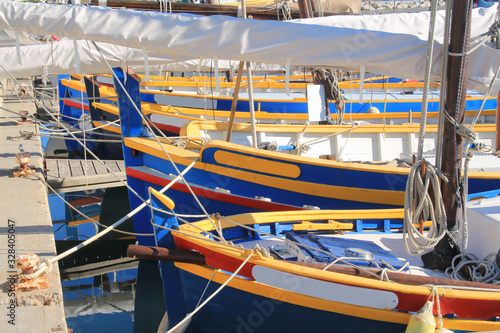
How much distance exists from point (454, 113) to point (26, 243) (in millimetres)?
4105

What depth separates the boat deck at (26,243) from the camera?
12.7 ft

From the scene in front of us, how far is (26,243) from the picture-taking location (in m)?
5.32

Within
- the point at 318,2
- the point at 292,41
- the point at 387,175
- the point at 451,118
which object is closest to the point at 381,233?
the point at 387,175

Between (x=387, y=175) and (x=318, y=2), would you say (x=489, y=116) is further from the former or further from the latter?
(x=387, y=175)

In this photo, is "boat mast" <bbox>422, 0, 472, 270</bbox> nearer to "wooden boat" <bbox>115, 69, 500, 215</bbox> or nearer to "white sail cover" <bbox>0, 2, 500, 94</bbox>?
"white sail cover" <bbox>0, 2, 500, 94</bbox>

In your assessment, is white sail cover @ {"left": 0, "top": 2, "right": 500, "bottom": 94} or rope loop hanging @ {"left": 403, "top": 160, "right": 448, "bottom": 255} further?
white sail cover @ {"left": 0, "top": 2, "right": 500, "bottom": 94}

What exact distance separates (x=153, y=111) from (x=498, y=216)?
7.86 m

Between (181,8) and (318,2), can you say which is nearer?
(318,2)

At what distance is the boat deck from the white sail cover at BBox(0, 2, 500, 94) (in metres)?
2.02

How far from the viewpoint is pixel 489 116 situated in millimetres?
11125

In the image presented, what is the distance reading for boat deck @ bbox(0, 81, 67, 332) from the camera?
3.86 metres

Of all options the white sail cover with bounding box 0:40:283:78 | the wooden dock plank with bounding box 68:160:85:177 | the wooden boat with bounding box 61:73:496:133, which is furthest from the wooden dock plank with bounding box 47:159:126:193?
the white sail cover with bounding box 0:40:283:78

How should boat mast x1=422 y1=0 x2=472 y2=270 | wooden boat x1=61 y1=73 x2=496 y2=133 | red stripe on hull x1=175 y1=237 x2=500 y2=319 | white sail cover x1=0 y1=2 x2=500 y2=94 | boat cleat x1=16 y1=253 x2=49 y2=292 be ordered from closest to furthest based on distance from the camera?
red stripe on hull x1=175 y1=237 x2=500 y2=319 → boat cleat x1=16 y1=253 x2=49 y2=292 → boat mast x1=422 y1=0 x2=472 y2=270 → white sail cover x1=0 y1=2 x2=500 y2=94 → wooden boat x1=61 y1=73 x2=496 y2=133

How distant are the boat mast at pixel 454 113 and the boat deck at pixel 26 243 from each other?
3.16m
